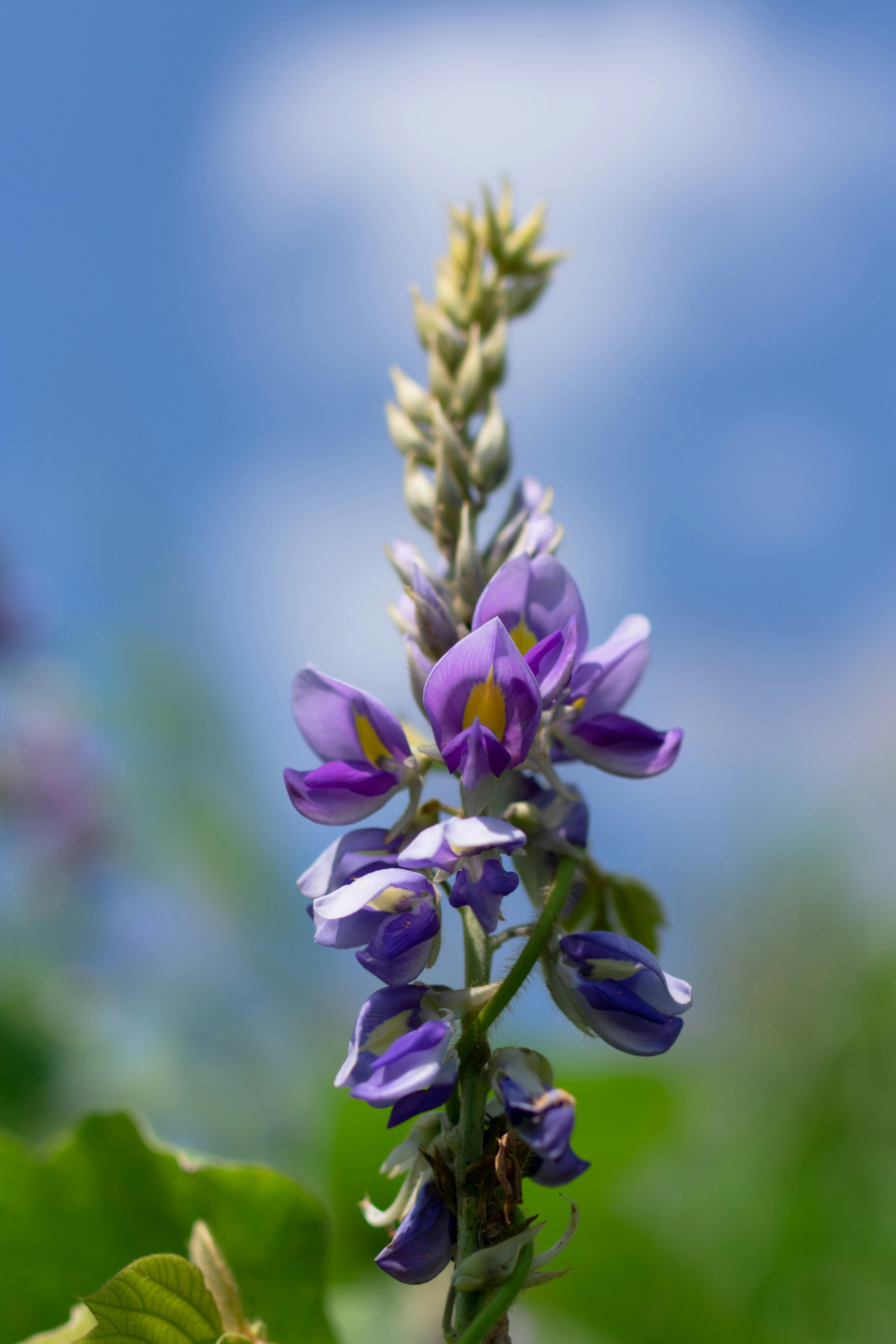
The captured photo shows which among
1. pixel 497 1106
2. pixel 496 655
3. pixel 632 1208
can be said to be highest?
pixel 496 655

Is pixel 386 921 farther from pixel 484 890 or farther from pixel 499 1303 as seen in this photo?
pixel 499 1303

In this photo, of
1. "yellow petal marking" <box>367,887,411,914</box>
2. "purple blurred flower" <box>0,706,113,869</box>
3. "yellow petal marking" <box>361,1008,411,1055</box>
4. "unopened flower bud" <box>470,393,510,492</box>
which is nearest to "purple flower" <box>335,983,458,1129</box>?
"yellow petal marking" <box>361,1008,411,1055</box>

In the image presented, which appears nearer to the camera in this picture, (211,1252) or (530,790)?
(211,1252)

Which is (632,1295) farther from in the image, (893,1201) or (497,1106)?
(893,1201)

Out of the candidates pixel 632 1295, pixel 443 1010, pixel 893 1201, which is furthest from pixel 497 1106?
pixel 893 1201

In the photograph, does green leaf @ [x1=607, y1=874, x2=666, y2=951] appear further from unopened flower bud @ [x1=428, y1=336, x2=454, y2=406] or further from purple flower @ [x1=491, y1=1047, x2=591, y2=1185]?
unopened flower bud @ [x1=428, y1=336, x2=454, y2=406]
